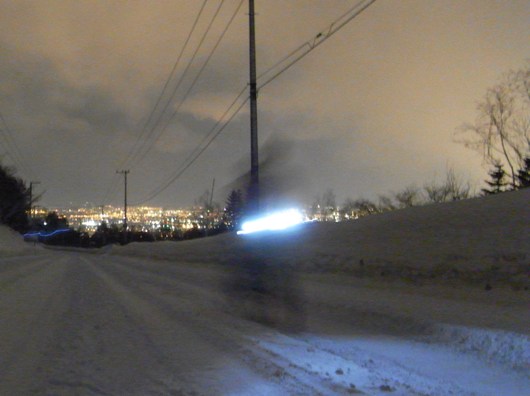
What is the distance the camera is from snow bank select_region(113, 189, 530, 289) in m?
14.8

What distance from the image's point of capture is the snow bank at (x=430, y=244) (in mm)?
14797

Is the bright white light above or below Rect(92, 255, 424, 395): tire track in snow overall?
above

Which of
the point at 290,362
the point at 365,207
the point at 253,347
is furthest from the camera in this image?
the point at 365,207

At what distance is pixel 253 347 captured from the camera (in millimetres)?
9016

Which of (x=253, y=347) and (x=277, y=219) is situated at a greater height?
(x=277, y=219)

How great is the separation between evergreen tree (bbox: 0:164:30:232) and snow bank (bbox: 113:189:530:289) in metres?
77.1

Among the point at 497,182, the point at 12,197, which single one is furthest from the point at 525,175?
the point at 12,197

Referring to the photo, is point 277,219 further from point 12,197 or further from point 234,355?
point 12,197

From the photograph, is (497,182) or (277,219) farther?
(497,182)

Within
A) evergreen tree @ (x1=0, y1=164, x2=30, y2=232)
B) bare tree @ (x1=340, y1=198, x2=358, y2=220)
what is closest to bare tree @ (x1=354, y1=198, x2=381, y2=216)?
bare tree @ (x1=340, y1=198, x2=358, y2=220)

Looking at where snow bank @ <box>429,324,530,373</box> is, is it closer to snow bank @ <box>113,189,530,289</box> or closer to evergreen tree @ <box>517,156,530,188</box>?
snow bank @ <box>113,189,530,289</box>

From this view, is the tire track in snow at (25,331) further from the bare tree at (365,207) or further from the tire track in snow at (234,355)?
the bare tree at (365,207)

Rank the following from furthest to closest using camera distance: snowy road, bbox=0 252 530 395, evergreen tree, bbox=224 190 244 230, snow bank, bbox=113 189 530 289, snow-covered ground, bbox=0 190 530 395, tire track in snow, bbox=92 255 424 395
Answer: evergreen tree, bbox=224 190 244 230 < snow bank, bbox=113 189 530 289 < snow-covered ground, bbox=0 190 530 395 < snowy road, bbox=0 252 530 395 < tire track in snow, bbox=92 255 424 395

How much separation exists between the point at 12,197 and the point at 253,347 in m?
101
